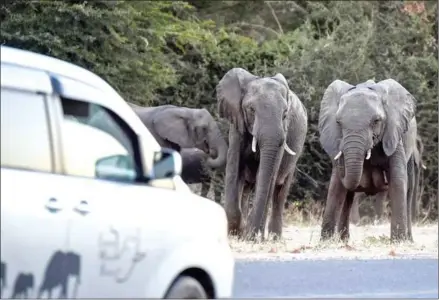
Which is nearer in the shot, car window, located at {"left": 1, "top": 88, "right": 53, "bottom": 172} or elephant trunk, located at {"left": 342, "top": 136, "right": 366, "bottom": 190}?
car window, located at {"left": 1, "top": 88, "right": 53, "bottom": 172}

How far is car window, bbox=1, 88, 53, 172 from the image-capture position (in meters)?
7.01

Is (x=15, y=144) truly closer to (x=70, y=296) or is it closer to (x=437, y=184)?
(x=70, y=296)

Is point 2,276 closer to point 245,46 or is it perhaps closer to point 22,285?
point 22,285

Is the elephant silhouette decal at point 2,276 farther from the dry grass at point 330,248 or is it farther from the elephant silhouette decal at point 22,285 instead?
the dry grass at point 330,248

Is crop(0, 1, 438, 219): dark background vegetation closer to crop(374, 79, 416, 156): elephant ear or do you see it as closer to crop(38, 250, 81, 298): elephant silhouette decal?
crop(374, 79, 416, 156): elephant ear

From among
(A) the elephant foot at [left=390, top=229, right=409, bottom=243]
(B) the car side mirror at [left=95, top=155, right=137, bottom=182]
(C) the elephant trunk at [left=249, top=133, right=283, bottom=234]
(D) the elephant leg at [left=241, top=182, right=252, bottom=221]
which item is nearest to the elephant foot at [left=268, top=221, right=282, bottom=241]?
(D) the elephant leg at [left=241, top=182, right=252, bottom=221]

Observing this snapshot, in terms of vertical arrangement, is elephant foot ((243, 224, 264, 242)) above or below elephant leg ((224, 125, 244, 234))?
below

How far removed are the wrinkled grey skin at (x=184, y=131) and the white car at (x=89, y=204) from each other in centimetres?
1423

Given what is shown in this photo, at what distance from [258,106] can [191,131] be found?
4934mm

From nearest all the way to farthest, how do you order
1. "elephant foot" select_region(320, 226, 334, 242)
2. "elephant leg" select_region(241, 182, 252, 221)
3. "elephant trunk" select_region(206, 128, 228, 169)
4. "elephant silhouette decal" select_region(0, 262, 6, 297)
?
"elephant silhouette decal" select_region(0, 262, 6, 297), "elephant foot" select_region(320, 226, 334, 242), "elephant leg" select_region(241, 182, 252, 221), "elephant trunk" select_region(206, 128, 228, 169)

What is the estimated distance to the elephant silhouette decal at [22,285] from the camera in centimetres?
676

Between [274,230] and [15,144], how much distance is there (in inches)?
492

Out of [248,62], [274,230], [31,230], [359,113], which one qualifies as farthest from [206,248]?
[248,62]

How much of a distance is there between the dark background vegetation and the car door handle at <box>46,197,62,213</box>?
1633 cm
